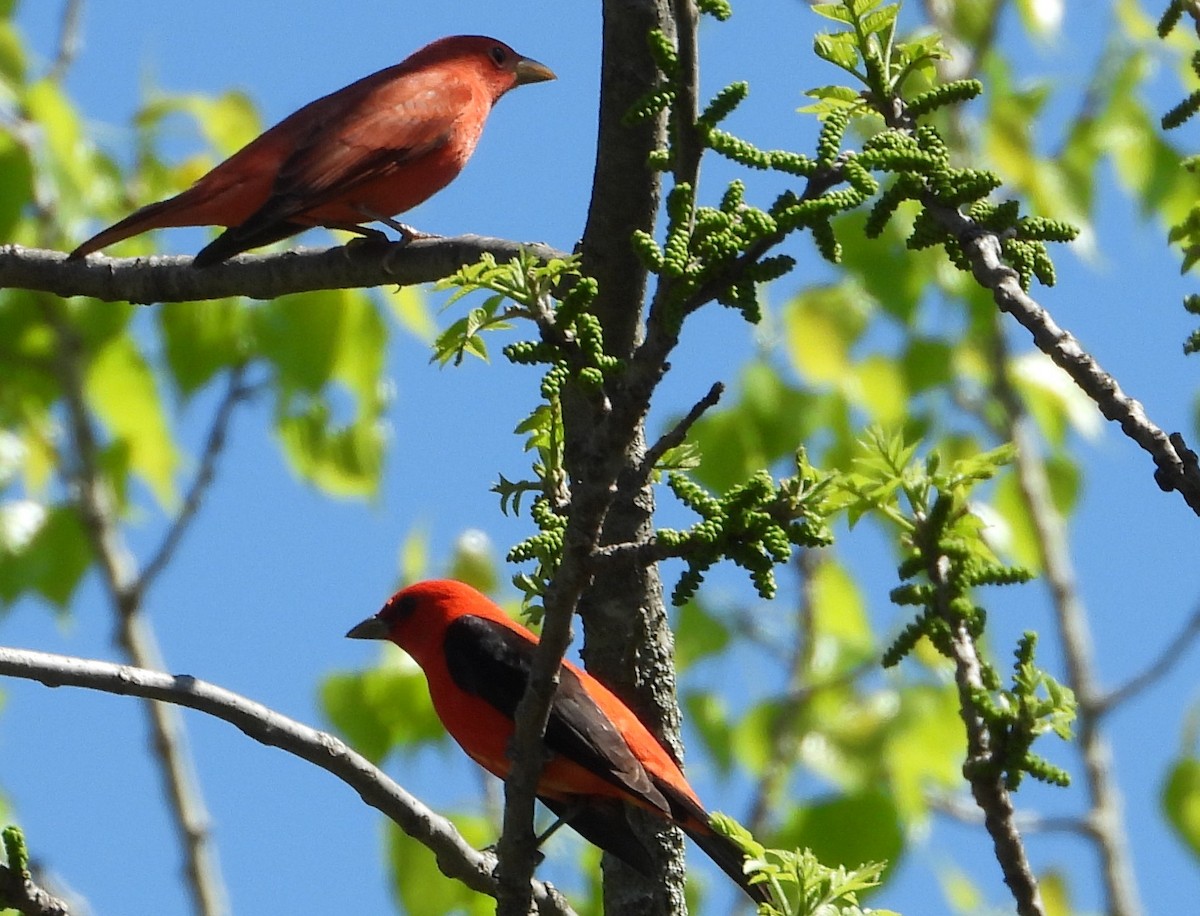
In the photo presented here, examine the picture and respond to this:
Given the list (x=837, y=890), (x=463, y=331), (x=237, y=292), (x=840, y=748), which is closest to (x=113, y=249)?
(x=237, y=292)

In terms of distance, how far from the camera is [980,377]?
930 cm

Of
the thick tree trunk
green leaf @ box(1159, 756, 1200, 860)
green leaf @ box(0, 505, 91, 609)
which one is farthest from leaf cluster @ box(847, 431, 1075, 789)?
green leaf @ box(0, 505, 91, 609)

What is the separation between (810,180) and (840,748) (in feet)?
19.5

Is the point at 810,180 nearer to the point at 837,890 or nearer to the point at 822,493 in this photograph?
the point at 822,493

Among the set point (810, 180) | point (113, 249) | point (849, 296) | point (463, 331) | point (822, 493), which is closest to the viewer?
point (810, 180)

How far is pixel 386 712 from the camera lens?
6344mm

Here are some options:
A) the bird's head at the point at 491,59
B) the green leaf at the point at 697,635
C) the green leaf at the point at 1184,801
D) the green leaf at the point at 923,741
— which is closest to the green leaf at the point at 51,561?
the bird's head at the point at 491,59

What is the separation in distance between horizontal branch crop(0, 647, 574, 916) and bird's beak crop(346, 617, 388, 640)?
214cm

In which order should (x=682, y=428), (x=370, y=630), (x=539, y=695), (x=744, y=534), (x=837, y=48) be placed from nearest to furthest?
(x=682, y=428)
(x=744, y=534)
(x=539, y=695)
(x=837, y=48)
(x=370, y=630)

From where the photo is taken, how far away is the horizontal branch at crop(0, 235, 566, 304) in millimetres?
3906

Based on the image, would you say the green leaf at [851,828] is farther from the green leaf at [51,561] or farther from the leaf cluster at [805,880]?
the leaf cluster at [805,880]

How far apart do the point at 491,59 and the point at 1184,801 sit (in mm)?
3994

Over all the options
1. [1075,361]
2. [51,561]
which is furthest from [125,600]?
[1075,361]

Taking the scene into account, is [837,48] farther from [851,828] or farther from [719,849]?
[851,828]
